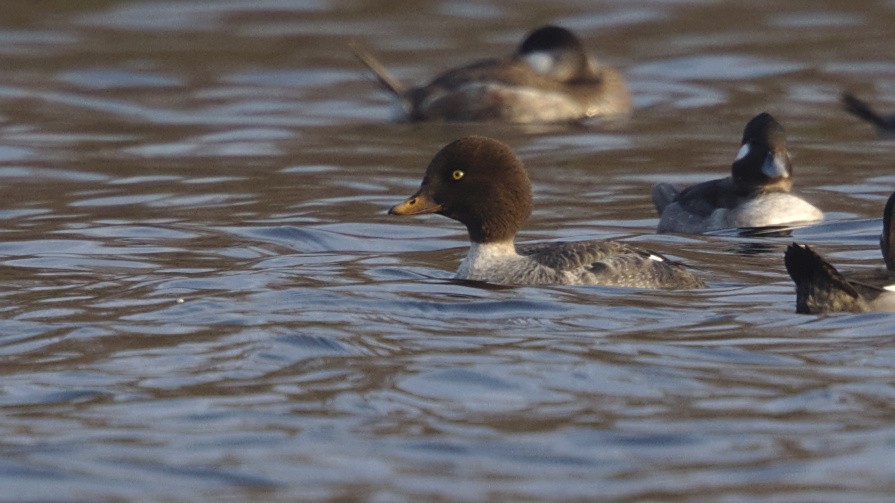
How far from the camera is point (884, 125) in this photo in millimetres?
16891

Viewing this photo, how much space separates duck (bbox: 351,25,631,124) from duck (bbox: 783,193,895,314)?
9.65 meters

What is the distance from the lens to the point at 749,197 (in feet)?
44.4

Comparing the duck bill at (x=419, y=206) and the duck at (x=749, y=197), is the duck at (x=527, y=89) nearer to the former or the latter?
the duck at (x=749, y=197)

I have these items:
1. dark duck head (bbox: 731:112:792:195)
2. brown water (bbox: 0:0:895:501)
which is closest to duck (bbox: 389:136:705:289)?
brown water (bbox: 0:0:895:501)

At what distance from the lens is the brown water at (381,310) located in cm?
670

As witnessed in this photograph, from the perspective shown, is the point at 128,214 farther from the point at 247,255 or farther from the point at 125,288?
the point at 125,288

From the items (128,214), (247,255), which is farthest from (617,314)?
(128,214)

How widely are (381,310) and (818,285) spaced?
2.34 m

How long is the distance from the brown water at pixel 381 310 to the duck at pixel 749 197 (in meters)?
0.22

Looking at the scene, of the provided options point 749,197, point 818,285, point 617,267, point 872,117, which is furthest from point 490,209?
point 872,117

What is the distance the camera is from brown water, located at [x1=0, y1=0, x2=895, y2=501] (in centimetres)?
670

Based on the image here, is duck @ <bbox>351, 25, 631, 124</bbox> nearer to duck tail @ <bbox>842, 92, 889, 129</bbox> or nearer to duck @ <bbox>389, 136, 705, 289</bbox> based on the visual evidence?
duck tail @ <bbox>842, 92, 889, 129</bbox>

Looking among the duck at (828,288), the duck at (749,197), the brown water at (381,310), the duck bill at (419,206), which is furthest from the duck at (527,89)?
the duck at (828,288)

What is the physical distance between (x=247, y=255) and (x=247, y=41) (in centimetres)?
1216
